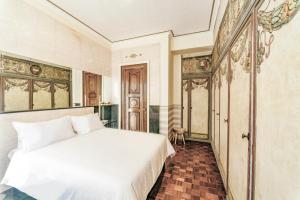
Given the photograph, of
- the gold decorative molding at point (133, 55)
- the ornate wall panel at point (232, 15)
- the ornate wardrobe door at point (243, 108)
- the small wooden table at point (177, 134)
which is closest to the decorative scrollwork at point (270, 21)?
the ornate wardrobe door at point (243, 108)

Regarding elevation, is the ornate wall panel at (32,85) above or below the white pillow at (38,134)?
above

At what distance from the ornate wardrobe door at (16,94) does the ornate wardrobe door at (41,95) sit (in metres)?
0.10

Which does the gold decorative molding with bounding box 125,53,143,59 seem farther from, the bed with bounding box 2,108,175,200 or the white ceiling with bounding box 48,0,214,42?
the bed with bounding box 2,108,175,200

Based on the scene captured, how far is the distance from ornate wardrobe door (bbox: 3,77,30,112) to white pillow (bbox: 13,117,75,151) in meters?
0.43

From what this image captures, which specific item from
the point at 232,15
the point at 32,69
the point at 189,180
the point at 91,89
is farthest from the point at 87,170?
the point at 91,89

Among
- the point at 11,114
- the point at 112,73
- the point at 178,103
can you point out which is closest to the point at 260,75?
the point at 11,114

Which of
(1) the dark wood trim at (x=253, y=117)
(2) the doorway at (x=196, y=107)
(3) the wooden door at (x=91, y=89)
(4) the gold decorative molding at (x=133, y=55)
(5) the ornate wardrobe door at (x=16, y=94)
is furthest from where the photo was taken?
(2) the doorway at (x=196, y=107)

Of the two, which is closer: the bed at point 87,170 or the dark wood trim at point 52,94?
the bed at point 87,170

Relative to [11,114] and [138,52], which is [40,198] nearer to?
[11,114]

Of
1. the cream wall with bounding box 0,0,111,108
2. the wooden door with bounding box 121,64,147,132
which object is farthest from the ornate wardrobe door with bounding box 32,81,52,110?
the wooden door with bounding box 121,64,147,132

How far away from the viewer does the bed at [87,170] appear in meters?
1.23

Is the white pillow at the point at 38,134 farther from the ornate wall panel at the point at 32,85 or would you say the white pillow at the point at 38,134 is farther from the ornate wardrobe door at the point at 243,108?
the ornate wardrobe door at the point at 243,108

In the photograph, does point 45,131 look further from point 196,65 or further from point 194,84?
point 196,65

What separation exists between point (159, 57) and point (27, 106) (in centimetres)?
294
